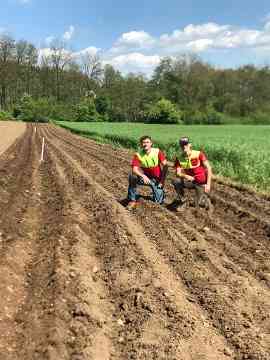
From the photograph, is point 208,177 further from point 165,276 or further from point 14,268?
point 14,268

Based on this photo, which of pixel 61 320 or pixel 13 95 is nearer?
pixel 61 320

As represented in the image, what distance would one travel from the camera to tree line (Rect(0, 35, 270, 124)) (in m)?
82.7

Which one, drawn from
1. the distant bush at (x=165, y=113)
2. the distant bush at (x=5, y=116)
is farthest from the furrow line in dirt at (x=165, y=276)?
the distant bush at (x=5, y=116)

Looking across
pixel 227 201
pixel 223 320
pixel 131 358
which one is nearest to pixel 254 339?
pixel 223 320

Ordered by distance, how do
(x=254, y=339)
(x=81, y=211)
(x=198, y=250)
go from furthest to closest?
(x=81, y=211)
(x=198, y=250)
(x=254, y=339)

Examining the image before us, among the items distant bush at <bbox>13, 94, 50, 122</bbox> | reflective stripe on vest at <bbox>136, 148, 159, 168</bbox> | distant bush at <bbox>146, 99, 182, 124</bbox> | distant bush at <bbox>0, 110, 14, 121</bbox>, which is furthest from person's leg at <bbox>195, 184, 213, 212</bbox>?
distant bush at <bbox>0, 110, 14, 121</bbox>

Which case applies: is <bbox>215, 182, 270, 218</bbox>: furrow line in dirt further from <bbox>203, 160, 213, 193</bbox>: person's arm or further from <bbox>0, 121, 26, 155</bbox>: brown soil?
<bbox>0, 121, 26, 155</bbox>: brown soil

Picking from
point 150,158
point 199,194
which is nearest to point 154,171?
point 150,158

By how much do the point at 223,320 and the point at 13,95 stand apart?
104444mm

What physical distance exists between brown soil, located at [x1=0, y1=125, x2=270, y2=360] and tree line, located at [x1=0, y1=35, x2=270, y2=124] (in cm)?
7039

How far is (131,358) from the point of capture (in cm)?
433

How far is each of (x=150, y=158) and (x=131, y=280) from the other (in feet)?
15.4

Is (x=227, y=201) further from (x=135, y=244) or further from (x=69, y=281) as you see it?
(x=69, y=281)

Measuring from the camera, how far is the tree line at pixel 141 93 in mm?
82688
